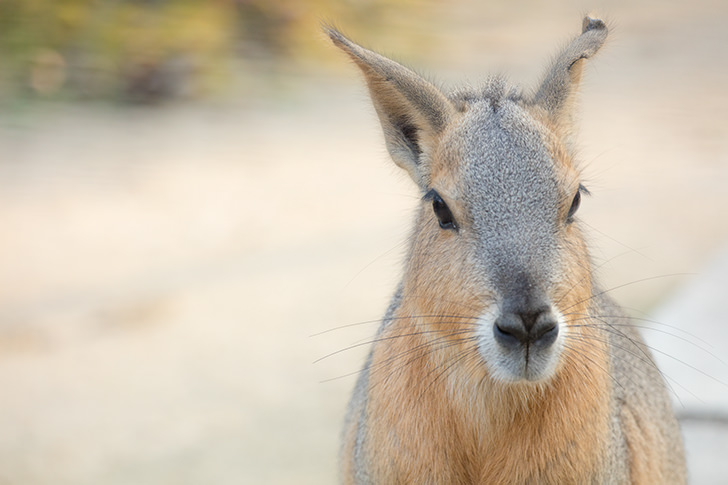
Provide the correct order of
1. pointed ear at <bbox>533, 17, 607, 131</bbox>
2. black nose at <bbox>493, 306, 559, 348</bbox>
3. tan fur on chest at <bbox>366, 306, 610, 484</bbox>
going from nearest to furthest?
black nose at <bbox>493, 306, 559, 348</bbox> → tan fur on chest at <bbox>366, 306, 610, 484</bbox> → pointed ear at <bbox>533, 17, 607, 131</bbox>

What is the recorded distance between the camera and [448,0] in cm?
1247

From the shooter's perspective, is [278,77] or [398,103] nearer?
[398,103]

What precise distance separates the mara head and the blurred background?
0.97 m

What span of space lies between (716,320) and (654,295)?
1.33 m

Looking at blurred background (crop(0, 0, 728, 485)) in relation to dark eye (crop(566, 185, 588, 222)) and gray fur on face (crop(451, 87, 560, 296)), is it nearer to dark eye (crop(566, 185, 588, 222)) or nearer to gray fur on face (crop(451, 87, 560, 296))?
gray fur on face (crop(451, 87, 560, 296))

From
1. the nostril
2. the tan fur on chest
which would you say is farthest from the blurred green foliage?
the nostril

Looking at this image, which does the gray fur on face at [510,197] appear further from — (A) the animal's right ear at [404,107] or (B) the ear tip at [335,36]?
(B) the ear tip at [335,36]

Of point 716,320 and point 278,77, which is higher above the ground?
point 278,77

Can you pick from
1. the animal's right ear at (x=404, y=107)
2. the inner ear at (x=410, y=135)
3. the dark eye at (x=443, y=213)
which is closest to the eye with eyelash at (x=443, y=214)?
the dark eye at (x=443, y=213)

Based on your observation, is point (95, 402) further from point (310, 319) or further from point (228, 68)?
point (228, 68)

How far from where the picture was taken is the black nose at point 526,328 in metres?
2.90

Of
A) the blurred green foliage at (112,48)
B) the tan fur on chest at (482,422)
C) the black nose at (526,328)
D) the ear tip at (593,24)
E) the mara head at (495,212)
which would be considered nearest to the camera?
the black nose at (526,328)

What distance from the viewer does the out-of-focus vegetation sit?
10.0 m

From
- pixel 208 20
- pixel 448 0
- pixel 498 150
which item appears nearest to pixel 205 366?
pixel 498 150
